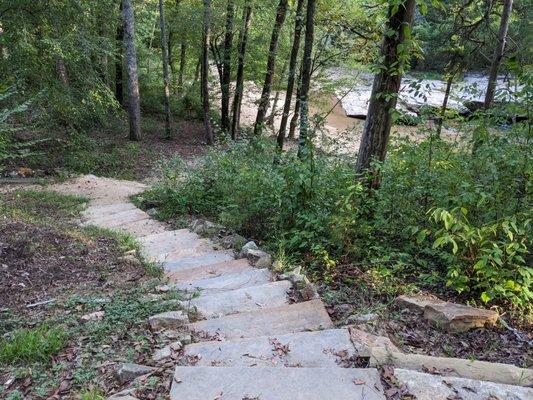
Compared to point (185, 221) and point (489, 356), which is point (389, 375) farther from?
point (185, 221)

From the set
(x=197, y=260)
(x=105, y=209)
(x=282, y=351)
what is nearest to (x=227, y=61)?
(x=105, y=209)

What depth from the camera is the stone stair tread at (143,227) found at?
624 cm

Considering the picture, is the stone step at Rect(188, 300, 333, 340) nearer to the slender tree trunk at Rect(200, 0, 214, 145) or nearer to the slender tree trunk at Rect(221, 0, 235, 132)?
the slender tree trunk at Rect(200, 0, 214, 145)

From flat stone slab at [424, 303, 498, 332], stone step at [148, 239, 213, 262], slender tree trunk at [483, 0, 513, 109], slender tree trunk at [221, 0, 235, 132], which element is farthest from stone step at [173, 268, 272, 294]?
slender tree trunk at [221, 0, 235, 132]

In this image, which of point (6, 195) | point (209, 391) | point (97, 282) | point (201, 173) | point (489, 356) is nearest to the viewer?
point (209, 391)

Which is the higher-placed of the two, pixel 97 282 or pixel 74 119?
pixel 74 119

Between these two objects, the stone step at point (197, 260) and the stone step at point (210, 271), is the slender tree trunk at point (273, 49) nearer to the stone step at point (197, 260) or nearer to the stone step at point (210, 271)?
the stone step at point (197, 260)

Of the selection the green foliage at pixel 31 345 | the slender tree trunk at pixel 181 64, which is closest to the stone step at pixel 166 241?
the green foliage at pixel 31 345

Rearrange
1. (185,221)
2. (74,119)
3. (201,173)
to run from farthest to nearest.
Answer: (74,119)
(201,173)
(185,221)

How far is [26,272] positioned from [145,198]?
4.01m

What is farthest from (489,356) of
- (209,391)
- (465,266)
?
(209,391)

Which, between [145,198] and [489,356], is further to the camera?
[145,198]

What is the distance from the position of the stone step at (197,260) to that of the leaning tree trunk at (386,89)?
1881mm

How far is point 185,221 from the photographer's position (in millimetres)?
6816
